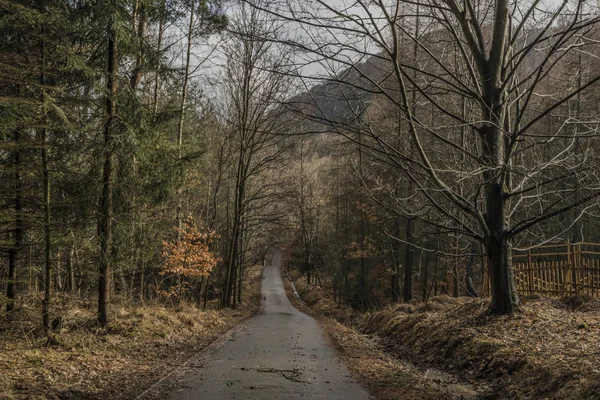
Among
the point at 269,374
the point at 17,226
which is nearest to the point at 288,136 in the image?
the point at 269,374

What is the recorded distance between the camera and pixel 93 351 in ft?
29.4

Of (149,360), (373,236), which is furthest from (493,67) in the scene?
(373,236)

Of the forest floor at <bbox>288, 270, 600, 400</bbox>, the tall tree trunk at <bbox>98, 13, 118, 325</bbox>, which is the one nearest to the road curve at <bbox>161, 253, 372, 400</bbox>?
the forest floor at <bbox>288, 270, 600, 400</bbox>

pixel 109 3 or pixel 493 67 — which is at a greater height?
pixel 109 3

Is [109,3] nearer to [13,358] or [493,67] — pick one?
[13,358]

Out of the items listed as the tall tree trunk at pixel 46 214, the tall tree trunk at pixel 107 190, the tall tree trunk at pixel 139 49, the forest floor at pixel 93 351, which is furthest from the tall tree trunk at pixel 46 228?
the tall tree trunk at pixel 139 49

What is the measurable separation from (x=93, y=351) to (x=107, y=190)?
12.1 feet

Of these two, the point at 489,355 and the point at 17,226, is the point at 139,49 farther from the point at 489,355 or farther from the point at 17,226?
the point at 489,355

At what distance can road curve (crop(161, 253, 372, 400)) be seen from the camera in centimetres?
650

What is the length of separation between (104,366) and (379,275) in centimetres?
2319

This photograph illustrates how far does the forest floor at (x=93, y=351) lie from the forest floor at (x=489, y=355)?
3.75 metres

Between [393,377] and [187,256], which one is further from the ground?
[187,256]

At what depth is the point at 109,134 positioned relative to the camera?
1052 cm

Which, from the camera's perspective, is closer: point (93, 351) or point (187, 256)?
point (93, 351)
